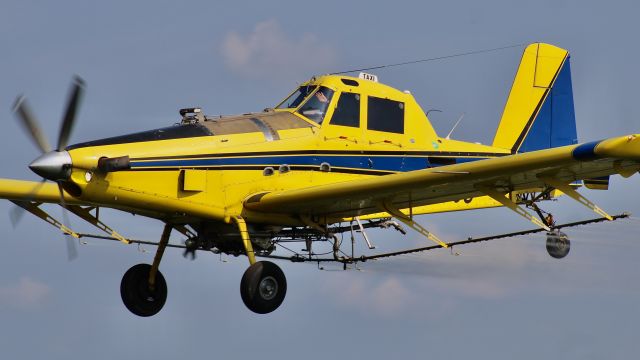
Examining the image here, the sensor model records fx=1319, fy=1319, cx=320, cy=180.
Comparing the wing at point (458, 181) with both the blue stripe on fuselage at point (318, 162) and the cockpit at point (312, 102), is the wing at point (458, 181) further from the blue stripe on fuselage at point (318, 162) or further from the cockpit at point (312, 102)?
the cockpit at point (312, 102)

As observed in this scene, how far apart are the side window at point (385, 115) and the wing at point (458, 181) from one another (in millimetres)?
1623

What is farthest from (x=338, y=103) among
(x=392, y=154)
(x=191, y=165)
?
(x=191, y=165)

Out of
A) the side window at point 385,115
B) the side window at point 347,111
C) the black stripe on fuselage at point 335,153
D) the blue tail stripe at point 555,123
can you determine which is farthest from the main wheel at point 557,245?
the side window at point 347,111

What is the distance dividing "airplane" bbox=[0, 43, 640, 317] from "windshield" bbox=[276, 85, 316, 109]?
0.03m

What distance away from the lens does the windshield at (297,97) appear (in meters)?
23.2

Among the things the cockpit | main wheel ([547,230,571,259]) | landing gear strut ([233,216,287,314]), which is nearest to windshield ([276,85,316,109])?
the cockpit

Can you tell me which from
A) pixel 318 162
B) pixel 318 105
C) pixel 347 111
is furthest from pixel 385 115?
pixel 318 162

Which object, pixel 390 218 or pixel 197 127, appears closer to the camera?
pixel 197 127

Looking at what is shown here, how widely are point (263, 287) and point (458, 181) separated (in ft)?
12.0

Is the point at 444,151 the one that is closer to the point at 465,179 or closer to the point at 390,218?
the point at 390,218

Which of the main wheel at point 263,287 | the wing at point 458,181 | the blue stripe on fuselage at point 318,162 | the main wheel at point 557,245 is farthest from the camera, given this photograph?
the main wheel at point 557,245

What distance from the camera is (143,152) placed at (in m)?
20.8

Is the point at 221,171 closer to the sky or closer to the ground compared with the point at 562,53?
closer to the ground

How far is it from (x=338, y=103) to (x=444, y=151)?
94.0 inches
